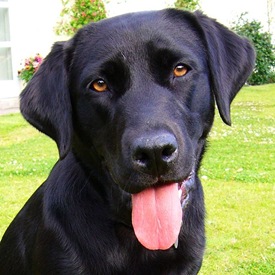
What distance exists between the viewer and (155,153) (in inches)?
87.6

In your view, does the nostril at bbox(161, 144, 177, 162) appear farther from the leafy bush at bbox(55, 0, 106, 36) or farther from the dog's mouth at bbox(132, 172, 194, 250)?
the leafy bush at bbox(55, 0, 106, 36)

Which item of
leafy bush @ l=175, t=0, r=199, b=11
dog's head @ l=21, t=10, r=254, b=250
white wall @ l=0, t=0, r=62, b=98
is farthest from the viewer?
leafy bush @ l=175, t=0, r=199, b=11

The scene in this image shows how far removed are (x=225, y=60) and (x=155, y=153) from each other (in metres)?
0.81

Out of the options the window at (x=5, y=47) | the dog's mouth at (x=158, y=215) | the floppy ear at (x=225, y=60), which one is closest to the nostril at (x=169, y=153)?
the dog's mouth at (x=158, y=215)

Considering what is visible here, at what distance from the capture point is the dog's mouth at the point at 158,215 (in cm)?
245

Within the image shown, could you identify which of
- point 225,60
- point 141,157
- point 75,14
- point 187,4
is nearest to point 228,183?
point 225,60

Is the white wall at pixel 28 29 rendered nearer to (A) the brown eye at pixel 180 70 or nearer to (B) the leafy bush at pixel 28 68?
(B) the leafy bush at pixel 28 68

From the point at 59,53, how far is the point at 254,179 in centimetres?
439

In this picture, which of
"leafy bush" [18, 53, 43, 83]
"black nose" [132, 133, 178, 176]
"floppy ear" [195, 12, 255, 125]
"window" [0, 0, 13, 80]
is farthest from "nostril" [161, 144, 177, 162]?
"window" [0, 0, 13, 80]

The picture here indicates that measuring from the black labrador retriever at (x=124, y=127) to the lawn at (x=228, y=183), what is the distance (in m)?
0.94

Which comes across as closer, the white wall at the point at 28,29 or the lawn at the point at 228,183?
the lawn at the point at 228,183

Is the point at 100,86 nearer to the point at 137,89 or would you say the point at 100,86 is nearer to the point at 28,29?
the point at 137,89

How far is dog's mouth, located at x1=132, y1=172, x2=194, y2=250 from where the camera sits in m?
2.45

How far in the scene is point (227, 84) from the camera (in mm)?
2756
